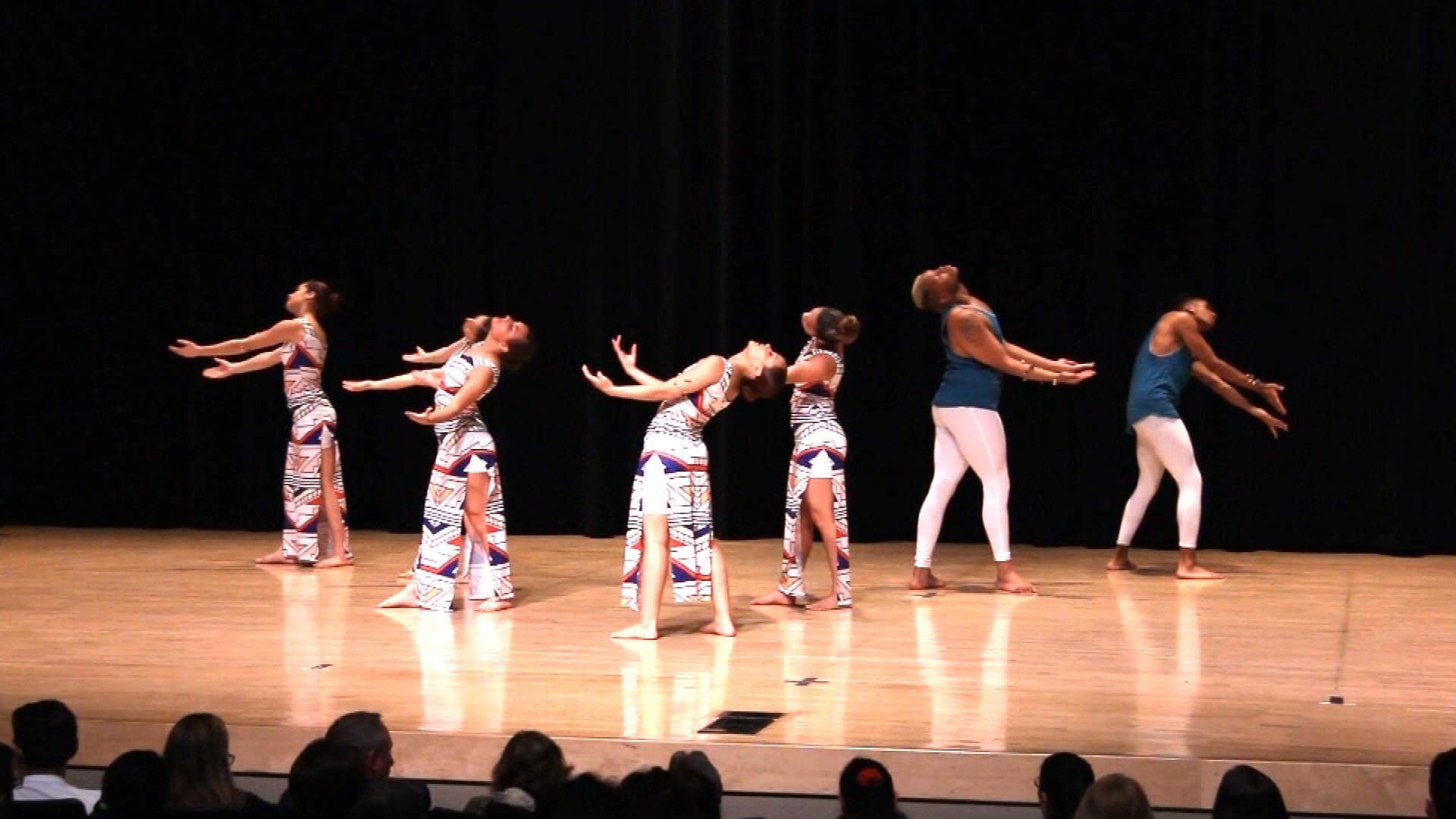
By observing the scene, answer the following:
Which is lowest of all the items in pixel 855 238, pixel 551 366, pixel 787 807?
pixel 787 807

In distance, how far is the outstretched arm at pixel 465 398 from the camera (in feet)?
26.0

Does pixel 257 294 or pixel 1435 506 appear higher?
pixel 257 294

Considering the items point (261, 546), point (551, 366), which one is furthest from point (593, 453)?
point (261, 546)

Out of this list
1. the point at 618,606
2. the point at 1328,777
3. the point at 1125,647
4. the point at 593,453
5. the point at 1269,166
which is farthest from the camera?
the point at 593,453

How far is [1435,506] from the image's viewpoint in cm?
1006

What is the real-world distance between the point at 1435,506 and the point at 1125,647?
364cm

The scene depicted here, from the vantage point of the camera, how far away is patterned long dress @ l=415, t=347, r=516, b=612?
8078 mm

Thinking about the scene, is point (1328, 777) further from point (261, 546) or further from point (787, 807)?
point (261, 546)

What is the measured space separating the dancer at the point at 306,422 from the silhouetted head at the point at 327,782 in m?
5.88

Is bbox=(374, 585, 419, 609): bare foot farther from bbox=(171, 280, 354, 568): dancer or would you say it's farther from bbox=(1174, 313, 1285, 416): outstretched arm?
bbox=(1174, 313, 1285, 416): outstretched arm

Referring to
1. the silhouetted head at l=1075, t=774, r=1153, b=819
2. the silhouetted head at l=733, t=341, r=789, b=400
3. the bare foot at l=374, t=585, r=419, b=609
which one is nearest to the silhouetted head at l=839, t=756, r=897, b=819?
the silhouetted head at l=1075, t=774, r=1153, b=819

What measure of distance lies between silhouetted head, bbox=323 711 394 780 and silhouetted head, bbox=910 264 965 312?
494cm

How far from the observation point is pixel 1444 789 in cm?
345

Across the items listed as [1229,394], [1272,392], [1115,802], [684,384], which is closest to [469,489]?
[684,384]
